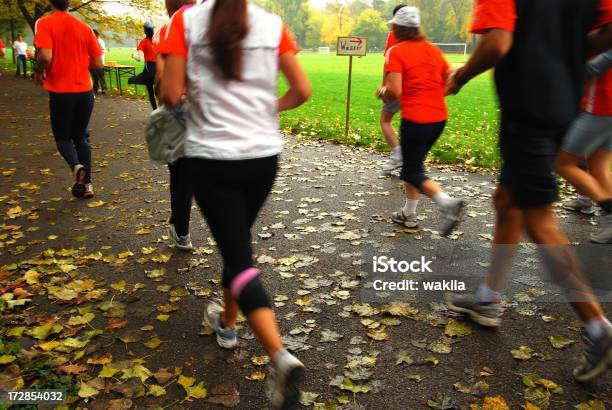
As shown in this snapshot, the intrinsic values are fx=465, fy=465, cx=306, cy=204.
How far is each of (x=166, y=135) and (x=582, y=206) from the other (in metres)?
4.43

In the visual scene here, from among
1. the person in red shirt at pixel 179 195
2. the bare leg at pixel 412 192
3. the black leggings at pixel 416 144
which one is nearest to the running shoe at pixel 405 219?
the bare leg at pixel 412 192

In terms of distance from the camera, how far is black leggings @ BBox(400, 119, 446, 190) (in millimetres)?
4227

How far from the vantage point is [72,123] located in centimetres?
557

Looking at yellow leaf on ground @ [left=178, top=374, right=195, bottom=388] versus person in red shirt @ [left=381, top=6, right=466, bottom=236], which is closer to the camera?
yellow leaf on ground @ [left=178, top=374, right=195, bottom=388]

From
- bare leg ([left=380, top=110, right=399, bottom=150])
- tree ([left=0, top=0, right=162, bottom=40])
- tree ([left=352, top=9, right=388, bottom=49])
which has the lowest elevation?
bare leg ([left=380, top=110, right=399, bottom=150])

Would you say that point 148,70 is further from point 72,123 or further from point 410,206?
point 410,206

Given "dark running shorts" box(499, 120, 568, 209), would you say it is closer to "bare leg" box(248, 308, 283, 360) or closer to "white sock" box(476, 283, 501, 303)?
"white sock" box(476, 283, 501, 303)

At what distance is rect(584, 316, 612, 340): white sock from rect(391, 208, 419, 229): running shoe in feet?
8.30

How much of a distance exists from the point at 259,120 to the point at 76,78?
4156 millimetres

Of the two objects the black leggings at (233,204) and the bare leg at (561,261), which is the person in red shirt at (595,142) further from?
the black leggings at (233,204)

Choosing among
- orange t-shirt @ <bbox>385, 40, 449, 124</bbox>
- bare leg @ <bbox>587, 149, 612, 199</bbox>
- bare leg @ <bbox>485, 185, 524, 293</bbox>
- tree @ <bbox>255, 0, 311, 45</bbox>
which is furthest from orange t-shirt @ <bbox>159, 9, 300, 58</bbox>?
tree @ <bbox>255, 0, 311, 45</bbox>

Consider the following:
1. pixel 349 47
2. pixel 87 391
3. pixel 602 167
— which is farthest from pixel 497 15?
pixel 349 47

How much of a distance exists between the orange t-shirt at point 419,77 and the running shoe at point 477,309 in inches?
70.3

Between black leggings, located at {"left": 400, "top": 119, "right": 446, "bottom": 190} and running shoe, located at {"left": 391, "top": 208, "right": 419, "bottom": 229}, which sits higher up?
black leggings, located at {"left": 400, "top": 119, "right": 446, "bottom": 190}
